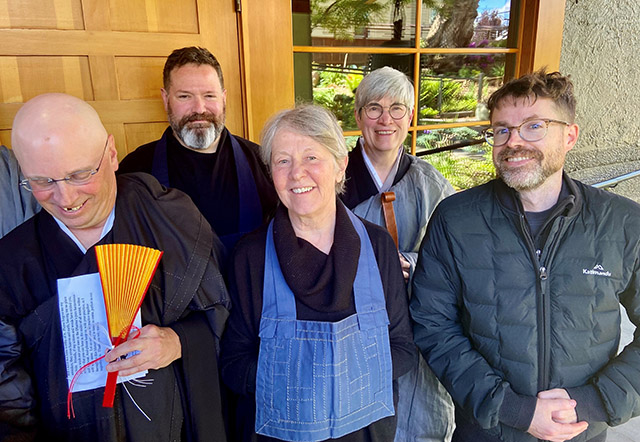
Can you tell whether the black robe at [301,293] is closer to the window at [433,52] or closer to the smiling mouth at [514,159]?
the smiling mouth at [514,159]

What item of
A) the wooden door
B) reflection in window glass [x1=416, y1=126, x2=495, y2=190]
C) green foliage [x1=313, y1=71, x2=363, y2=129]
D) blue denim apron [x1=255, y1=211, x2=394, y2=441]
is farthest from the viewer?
reflection in window glass [x1=416, y1=126, x2=495, y2=190]

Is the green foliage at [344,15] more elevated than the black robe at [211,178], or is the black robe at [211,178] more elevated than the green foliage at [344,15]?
the green foliage at [344,15]

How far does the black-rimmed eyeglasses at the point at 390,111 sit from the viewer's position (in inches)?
76.9

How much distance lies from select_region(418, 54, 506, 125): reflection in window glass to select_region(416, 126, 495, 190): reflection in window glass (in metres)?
0.13

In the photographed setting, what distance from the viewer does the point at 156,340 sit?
4.06 ft

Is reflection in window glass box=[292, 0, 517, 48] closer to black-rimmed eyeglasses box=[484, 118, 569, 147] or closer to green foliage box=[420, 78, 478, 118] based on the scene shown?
green foliage box=[420, 78, 478, 118]

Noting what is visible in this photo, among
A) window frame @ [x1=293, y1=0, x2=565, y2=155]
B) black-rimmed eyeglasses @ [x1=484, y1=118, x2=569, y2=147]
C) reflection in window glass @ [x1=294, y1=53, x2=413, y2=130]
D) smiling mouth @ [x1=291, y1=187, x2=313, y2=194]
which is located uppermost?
window frame @ [x1=293, y1=0, x2=565, y2=155]

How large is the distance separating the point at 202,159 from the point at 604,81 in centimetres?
404

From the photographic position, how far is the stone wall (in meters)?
3.87

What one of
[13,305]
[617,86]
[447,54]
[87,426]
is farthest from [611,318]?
[617,86]

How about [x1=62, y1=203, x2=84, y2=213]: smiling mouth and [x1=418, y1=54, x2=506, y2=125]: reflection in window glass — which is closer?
[x1=62, y1=203, x2=84, y2=213]: smiling mouth

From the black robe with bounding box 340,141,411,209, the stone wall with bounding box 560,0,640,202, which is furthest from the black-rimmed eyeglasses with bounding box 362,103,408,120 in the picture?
the stone wall with bounding box 560,0,640,202

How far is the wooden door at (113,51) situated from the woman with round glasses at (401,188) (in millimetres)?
1075

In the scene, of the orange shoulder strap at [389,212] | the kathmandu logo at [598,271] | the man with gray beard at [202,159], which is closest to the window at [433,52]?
the man with gray beard at [202,159]
